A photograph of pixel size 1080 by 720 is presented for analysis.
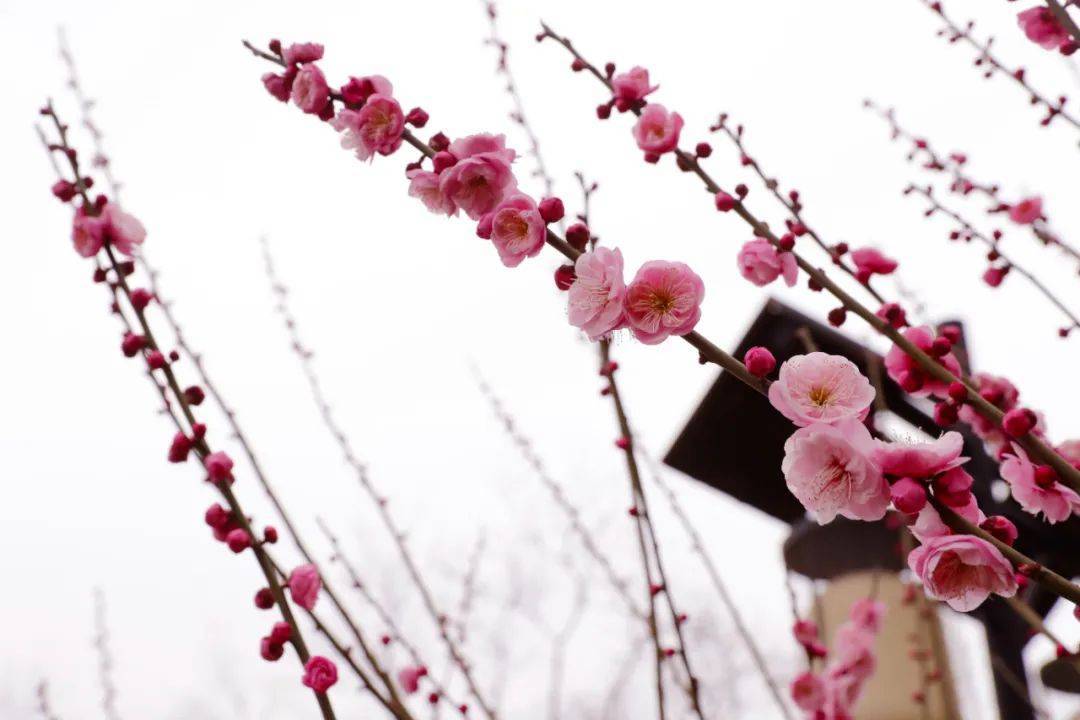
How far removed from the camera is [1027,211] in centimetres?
228

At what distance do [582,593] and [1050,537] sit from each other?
7755 millimetres

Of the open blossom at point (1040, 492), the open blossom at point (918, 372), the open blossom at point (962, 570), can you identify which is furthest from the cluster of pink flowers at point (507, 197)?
the open blossom at point (1040, 492)

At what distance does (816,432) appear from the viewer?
102 centimetres

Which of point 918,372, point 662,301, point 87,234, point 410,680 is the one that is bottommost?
point 410,680

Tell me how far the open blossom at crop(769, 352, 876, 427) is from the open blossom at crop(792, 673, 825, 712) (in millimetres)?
1851

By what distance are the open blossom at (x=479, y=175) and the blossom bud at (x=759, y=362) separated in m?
0.46

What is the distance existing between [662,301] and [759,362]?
162mm

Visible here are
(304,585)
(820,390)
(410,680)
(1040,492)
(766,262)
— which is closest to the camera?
(820,390)

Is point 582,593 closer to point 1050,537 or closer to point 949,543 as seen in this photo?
point 1050,537

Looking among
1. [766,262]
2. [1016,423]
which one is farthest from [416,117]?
[1016,423]

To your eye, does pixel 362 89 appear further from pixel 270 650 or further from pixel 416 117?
pixel 270 650

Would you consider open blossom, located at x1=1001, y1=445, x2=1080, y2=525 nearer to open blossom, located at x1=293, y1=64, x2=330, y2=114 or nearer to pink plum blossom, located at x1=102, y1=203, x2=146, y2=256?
open blossom, located at x1=293, y1=64, x2=330, y2=114

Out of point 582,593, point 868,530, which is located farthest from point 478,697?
point 582,593

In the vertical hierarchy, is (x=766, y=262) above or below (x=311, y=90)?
above
